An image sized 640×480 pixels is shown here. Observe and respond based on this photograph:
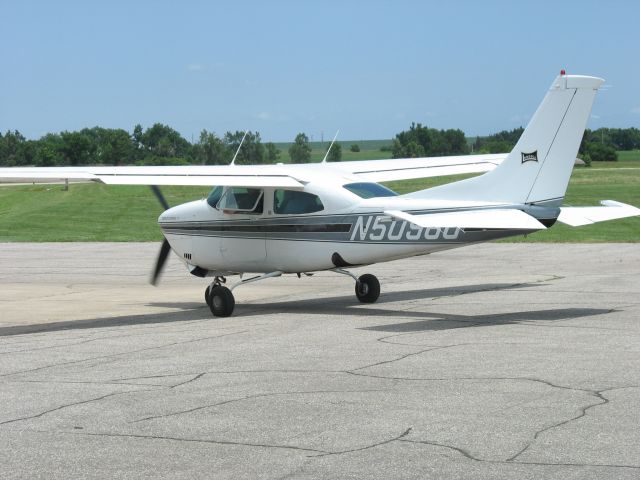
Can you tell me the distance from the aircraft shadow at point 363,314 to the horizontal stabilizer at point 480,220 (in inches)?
51.1

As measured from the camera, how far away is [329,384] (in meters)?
10.2

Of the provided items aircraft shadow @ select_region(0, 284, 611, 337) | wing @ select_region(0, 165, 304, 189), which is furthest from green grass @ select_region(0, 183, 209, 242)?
wing @ select_region(0, 165, 304, 189)

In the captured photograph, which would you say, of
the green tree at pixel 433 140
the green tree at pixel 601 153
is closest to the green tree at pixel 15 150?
the green tree at pixel 433 140

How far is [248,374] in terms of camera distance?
1084 centimetres

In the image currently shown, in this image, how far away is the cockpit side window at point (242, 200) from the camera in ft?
56.2

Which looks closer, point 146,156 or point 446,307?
point 446,307

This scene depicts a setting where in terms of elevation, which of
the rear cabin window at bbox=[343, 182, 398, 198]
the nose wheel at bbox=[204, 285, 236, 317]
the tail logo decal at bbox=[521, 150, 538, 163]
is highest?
the tail logo decal at bbox=[521, 150, 538, 163]

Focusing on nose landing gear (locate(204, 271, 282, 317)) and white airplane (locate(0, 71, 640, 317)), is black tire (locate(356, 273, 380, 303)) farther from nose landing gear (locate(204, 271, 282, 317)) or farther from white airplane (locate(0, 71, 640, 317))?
nose landing gear (locate(204, 271, 282, 317))

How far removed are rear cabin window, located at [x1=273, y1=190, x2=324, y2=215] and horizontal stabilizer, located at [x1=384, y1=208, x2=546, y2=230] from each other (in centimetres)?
206

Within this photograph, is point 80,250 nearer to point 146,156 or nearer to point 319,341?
point 319,341

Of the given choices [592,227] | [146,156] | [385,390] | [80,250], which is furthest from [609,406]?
[146,156]

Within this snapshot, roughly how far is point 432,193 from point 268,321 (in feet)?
9.77

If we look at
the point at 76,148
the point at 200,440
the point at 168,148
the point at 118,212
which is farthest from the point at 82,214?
the point at 76,148

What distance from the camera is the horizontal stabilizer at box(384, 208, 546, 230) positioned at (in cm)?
1418
